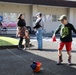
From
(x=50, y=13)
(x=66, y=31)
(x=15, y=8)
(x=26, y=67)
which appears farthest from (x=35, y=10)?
(x=26, y=67)

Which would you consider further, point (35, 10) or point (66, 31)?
point (35, 10)

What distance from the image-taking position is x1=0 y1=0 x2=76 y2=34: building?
28859mm

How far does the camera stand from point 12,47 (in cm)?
1318

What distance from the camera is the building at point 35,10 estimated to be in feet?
94.7

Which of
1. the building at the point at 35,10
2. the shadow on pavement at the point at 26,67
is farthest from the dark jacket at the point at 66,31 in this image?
the building at the point at 35,10

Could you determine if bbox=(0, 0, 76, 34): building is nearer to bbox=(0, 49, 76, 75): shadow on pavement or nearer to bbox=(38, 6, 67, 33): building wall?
bbox=(38, 6, 67, 33): building wall

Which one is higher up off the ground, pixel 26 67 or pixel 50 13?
pixel 50 13

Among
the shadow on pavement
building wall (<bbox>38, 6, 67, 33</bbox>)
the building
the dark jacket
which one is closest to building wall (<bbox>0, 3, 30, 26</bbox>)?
the building

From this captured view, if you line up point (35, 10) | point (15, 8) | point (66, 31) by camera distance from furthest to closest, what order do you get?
1. point (35, 10)
2. point (15, 8)
3. point (66, 31)

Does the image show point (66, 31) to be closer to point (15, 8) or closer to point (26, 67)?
point (26, 67)

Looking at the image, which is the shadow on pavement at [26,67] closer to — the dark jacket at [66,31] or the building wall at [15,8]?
the dark jacket at [66,31]

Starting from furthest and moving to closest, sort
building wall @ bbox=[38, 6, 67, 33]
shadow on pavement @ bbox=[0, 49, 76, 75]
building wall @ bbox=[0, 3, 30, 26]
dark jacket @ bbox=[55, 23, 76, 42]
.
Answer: building wall @ bbox=[38, 6, 67, 33] → building wall @ bbox=[0, 3, 30, 26] → dark jacket @ bbox=[55, 23, 76, 42] → shadow on pavement @ bbox=[0, 49, 76, 75]

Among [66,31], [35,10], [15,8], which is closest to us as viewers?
[66,31]

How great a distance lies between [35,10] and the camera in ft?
99.4
